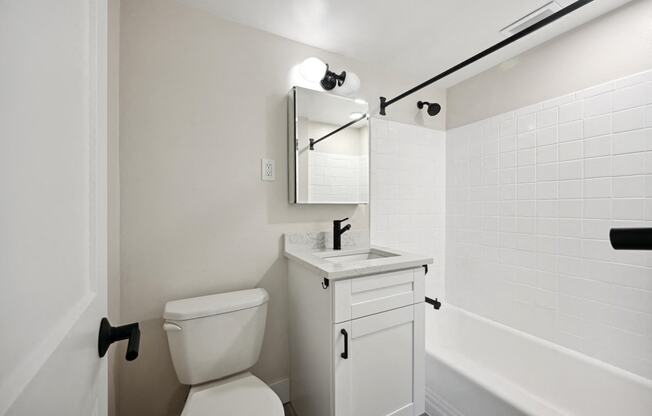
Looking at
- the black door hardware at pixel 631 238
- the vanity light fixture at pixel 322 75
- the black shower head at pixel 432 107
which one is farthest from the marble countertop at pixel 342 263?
the black shower head at pixel 432 107

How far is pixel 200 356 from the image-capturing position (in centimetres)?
121

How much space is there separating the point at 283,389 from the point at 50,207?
5.61 ft

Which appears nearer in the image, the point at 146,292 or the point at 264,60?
the point at 146,292

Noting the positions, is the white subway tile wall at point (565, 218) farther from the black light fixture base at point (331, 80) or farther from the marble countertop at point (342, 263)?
the black light fixture base at point (331, 80)

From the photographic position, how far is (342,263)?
133 centimetres

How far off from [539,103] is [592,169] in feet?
1.74

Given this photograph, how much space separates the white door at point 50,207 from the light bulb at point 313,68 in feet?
4.08

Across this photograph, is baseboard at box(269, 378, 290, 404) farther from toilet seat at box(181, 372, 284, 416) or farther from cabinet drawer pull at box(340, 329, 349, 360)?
cabinet drawer pull at box(340, 329, 349, 360)

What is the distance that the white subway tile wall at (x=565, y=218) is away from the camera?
54.1 inches

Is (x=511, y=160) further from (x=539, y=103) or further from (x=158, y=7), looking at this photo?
(x=158, y=7)

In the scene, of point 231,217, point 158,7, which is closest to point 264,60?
point 158,7

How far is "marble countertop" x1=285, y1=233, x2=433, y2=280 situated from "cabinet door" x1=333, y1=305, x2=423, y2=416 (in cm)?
22

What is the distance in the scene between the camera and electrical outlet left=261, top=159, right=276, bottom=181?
1.58 m

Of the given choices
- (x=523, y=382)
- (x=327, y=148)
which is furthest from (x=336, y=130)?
(x=523, y=382)
